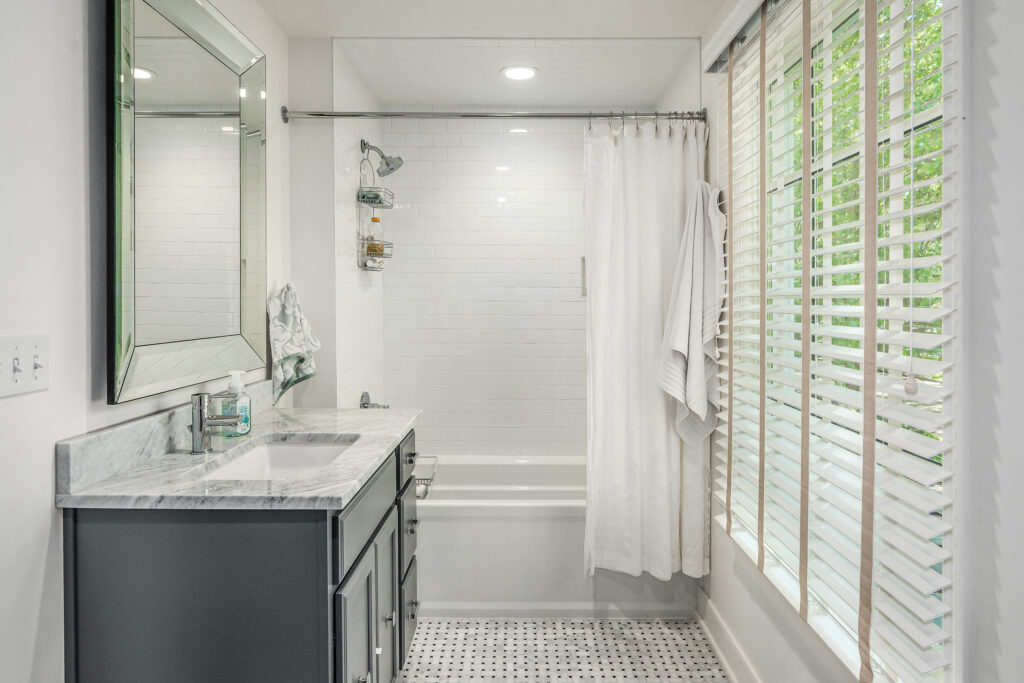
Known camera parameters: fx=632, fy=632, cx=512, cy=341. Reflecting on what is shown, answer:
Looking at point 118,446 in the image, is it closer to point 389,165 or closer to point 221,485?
point 221,485

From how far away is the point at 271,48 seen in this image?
2406 mm

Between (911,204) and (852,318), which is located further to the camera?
(852,318)

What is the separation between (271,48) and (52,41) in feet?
4.07

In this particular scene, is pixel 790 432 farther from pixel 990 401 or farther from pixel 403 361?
pixel 403 361

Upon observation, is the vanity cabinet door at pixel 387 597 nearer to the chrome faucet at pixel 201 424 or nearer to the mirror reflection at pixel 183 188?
the chrome faucet at pixel 201 424

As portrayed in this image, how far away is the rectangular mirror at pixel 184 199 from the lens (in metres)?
1.47

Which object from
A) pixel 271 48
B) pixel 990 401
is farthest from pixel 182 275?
pixel 990 401

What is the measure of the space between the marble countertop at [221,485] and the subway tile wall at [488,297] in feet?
5.45

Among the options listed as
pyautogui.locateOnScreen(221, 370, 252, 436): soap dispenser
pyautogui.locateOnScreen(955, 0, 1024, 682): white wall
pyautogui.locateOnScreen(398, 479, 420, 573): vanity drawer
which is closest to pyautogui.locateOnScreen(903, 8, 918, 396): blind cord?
pyautogui.locateOnScreen(955, 0, 1024, 682): white wall

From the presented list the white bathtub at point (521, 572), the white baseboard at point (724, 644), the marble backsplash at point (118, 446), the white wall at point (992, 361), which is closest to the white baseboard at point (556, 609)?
the white bathtub at point (521, 572)

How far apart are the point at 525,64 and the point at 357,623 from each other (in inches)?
94.7

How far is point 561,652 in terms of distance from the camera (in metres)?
2.42

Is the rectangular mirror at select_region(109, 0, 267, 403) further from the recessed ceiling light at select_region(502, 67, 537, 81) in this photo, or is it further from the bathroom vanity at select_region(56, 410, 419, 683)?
the recessed ceiling light at select_region(502, 67, 537, 81)

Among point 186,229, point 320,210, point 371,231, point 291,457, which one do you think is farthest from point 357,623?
point 371,231
